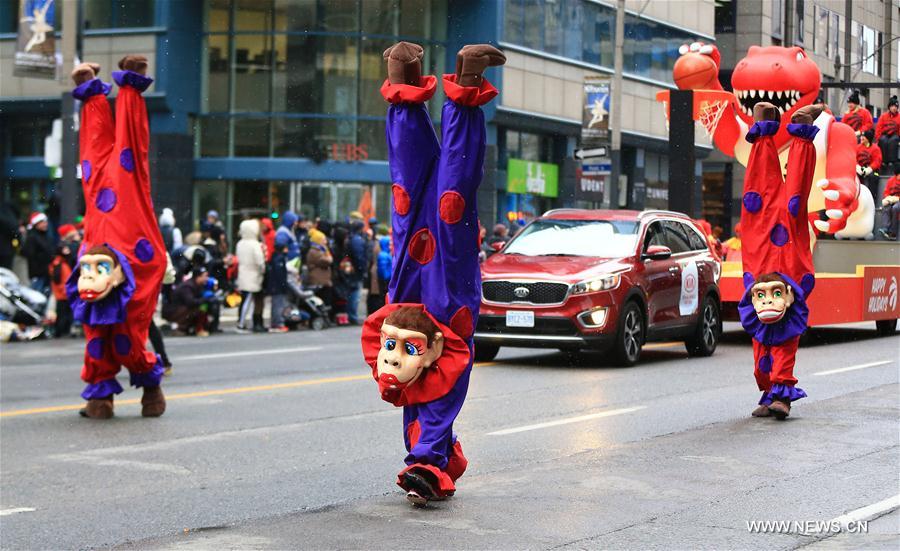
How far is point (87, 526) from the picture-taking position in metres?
7.52

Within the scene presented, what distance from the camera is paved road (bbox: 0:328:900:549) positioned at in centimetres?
693

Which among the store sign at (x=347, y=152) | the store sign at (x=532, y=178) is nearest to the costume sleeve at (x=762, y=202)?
the store sign at (x=347, y=152)

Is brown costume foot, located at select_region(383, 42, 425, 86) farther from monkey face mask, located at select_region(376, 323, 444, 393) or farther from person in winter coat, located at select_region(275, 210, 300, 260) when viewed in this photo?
person in winter coat, located at select_region(275, 210, 300, 260)

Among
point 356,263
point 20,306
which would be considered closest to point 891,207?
point 356,263

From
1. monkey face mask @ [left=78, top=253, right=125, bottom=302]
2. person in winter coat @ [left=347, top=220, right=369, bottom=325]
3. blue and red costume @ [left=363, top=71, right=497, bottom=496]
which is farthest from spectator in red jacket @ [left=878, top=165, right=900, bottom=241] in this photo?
blue and red costume @ [left=363, top=71, right=497, bottom=496]

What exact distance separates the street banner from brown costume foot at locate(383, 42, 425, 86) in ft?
77.1

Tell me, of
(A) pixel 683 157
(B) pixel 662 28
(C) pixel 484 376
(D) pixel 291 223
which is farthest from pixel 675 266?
(B) pixel 662 28

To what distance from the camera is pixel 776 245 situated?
1067 centimetres

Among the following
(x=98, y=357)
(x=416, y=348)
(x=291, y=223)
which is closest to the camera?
(x=416, y=348)

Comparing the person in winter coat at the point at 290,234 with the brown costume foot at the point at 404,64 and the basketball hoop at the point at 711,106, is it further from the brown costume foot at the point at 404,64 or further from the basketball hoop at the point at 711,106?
the brown costume foot at the point at 404,64

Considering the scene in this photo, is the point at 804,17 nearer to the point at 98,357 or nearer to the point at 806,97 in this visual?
the point at 806,97

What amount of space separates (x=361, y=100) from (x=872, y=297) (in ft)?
66.9

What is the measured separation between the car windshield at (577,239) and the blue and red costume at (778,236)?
18.6 feet

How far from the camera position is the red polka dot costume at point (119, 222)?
37.4 ft
